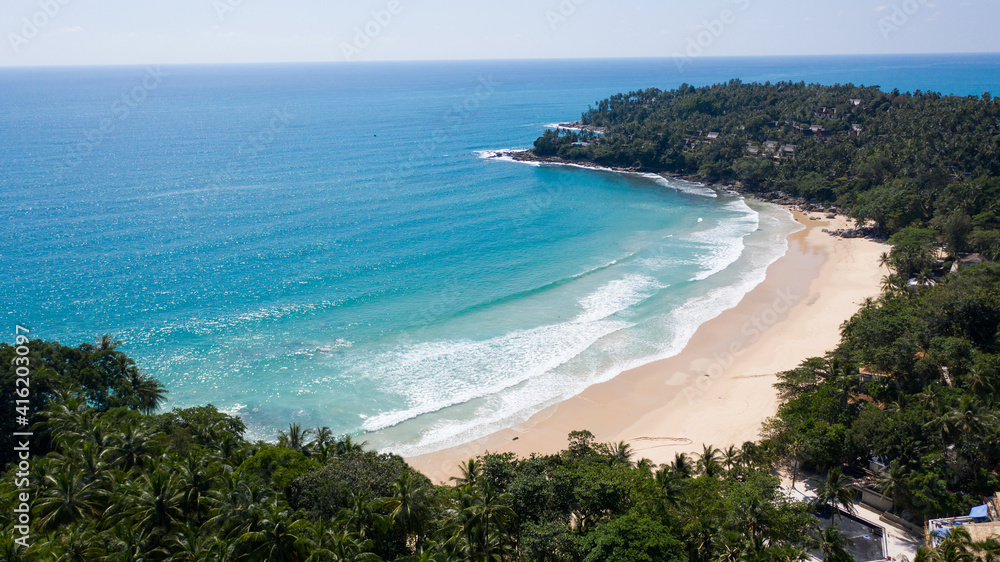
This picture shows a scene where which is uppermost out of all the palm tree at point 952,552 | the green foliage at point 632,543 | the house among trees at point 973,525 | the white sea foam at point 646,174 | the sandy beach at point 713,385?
the white sea foam at point 646,174

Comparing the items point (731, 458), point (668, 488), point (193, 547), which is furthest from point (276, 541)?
point (731, 458)

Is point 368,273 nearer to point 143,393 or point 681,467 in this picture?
point 143,393

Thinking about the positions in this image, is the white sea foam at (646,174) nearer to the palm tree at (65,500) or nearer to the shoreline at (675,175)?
the shoreline at (675,175)

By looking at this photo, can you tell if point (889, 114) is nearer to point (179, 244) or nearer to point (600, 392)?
point (600, 392)

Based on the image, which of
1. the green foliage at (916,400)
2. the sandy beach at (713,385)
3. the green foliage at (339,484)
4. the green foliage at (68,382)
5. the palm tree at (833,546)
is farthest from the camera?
the sandy beach at (713,385)

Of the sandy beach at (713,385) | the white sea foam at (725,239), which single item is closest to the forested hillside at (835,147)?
the white sea foam at (725,239)

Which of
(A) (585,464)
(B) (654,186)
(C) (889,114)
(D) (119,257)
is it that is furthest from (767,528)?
(C) (889,114)

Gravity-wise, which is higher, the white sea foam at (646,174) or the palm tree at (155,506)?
the white sea foam at (646,174)
